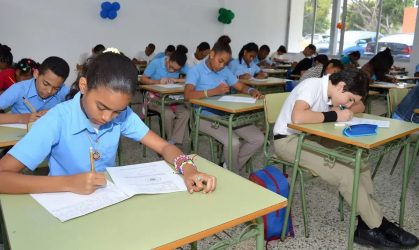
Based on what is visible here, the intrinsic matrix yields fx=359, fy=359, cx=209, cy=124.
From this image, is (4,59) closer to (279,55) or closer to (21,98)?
(21,98)

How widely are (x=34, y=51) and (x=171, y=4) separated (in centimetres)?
299

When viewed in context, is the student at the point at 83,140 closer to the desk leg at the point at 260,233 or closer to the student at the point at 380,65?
the desk leg at the point at 260,233

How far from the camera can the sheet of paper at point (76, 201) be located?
934mm

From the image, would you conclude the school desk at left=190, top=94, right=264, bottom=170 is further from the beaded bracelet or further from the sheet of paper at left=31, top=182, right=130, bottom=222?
the sheet of paper at left=31, top=182, right=130, bottom=222

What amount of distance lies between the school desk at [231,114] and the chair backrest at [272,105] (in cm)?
22

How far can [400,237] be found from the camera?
1.96 metres

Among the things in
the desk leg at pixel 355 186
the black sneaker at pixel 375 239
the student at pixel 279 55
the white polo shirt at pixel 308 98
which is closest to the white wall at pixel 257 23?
the student at pixel 279 55

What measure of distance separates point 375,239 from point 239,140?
126 centimetres

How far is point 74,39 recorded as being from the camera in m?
6.62

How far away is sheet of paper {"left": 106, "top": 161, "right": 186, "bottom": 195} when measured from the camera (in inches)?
43.3

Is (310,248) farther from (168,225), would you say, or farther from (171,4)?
(171,4)

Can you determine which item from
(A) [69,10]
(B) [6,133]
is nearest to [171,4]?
(A) [69,10]

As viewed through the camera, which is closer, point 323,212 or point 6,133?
point 6,133

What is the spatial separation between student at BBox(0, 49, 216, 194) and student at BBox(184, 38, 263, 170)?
1491mm
